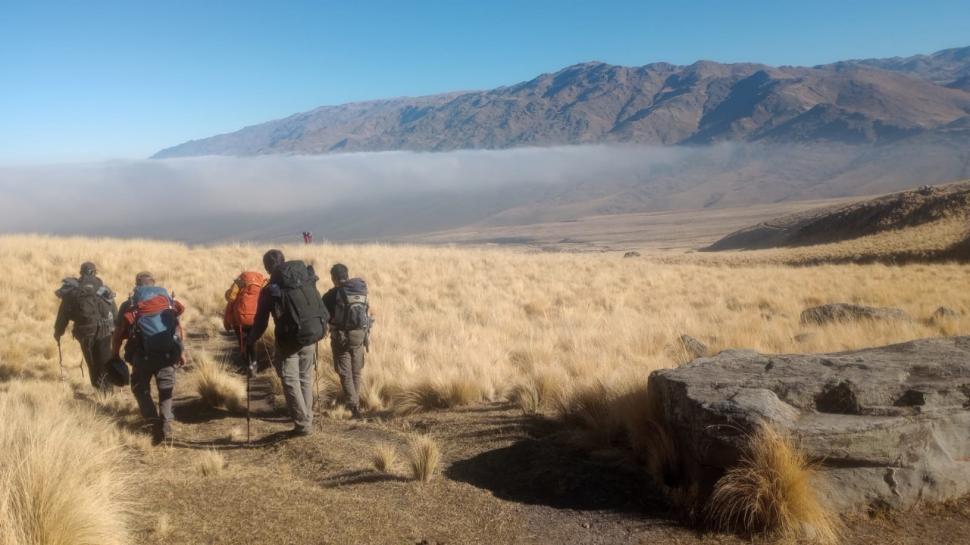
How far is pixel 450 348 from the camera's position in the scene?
10.3 metres

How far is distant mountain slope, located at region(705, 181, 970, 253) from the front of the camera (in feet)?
147

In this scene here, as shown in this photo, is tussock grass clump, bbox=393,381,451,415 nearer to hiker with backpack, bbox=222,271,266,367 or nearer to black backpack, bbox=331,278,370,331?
black backpack, bbox=331,278,370,331

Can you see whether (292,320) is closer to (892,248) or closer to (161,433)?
(161,433)

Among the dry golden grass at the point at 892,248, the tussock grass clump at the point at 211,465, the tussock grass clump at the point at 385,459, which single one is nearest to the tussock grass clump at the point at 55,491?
the tussock grass clump at the point at 211,465

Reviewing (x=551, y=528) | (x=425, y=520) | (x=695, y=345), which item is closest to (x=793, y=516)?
(x=551, y=528)

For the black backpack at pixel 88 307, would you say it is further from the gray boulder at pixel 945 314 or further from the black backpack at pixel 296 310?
the gray boulder at pixel 945 314

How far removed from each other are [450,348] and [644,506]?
561cm

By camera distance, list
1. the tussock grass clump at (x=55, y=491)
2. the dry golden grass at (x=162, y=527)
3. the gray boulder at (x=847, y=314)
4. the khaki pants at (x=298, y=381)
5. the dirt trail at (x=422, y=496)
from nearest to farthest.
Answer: the tussock grass clump at (x=55, y=491)
the dry golden grass at (x=162, y=527)
the dirt trail at (x=422, y=496)
the khaki pants at (x=298, y=381)
the gray boulder at (x=847, y=314)

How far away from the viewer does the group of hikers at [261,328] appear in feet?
21.1

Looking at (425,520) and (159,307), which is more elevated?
(159,307)

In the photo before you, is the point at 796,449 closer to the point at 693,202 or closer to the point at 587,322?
the point at 587,322

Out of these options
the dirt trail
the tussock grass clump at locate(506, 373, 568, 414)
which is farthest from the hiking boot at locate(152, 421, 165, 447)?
the tussock grass clump at locate(506, 373, 568, 414)

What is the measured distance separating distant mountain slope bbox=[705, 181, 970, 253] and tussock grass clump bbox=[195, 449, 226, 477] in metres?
37.7

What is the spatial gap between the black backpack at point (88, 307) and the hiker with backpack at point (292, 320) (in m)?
2.86
